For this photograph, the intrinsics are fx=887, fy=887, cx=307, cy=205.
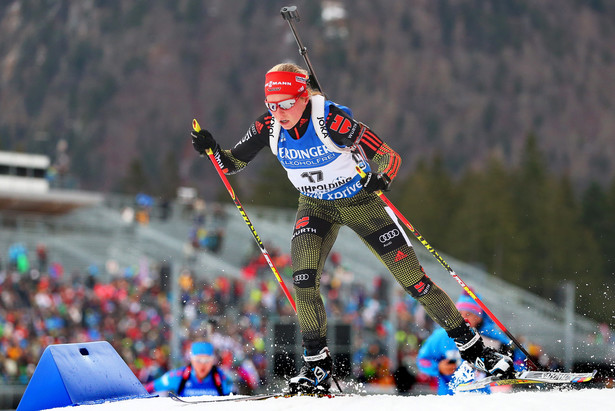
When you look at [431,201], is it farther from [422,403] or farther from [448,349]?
[422,403]

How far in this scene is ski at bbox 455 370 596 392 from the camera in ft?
18.2

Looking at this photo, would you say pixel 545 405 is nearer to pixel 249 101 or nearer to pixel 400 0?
pixel 249 101

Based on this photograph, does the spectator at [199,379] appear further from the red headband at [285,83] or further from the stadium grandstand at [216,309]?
the red headband at [285,83]

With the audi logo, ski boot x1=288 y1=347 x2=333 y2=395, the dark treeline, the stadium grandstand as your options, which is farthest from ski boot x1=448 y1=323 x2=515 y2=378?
the dark treeline

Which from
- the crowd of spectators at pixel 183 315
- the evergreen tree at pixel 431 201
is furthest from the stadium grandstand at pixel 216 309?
the evergreen tree at pixel 431 201

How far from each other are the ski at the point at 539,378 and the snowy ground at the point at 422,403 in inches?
Result: 20.9

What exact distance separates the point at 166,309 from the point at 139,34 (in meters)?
126

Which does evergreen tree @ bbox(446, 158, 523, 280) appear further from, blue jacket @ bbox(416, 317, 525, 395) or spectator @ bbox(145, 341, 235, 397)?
spectator @ bbox(145, 341, 235, 397)

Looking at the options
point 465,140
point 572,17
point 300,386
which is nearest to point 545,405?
point 300,386

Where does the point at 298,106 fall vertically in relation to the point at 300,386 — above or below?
above

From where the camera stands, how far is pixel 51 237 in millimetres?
26391

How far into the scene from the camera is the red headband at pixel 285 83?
5.57 m

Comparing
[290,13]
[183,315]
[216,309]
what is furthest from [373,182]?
[216,309]

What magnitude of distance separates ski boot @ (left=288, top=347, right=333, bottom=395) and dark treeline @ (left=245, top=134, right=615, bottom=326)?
155 ft
